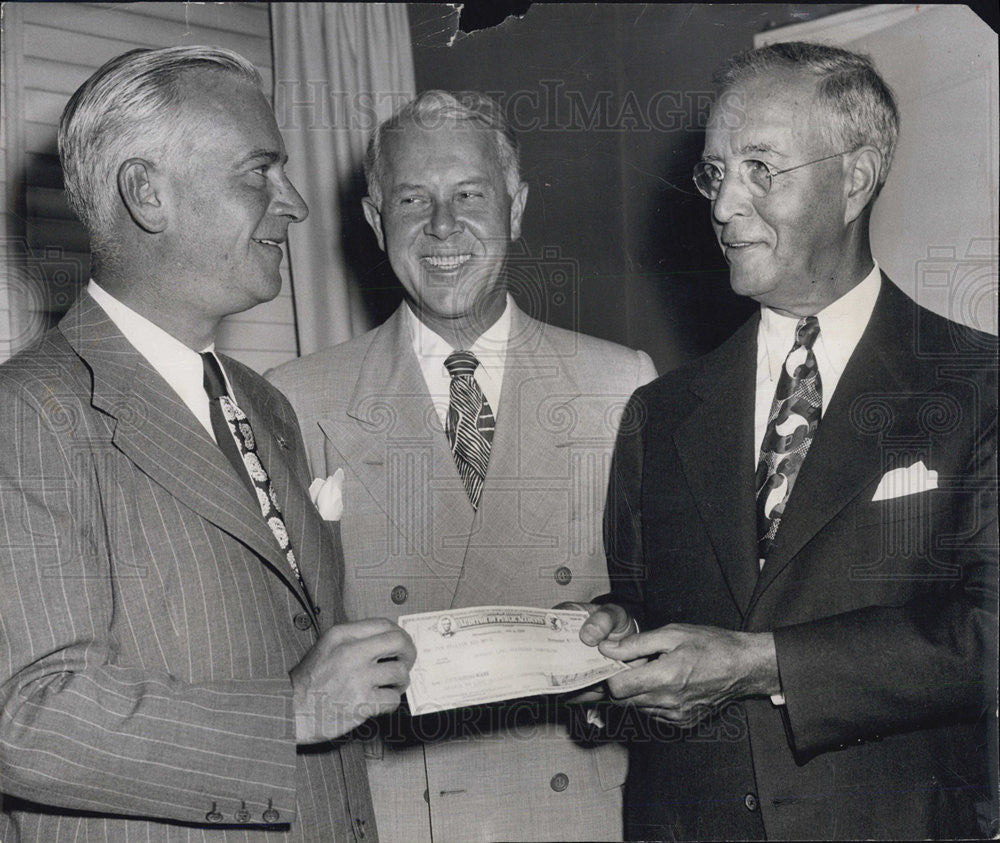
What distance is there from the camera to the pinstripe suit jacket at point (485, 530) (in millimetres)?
2354

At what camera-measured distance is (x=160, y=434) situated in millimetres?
1914

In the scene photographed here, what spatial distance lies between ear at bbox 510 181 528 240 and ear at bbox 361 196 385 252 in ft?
1.14

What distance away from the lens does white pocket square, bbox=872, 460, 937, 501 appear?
217cm

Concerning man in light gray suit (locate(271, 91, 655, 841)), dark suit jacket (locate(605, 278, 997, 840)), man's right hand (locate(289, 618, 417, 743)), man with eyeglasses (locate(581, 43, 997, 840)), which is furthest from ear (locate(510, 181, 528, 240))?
man's right hand (locate(289, 618, 417, 743))

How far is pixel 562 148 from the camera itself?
8.45 ft

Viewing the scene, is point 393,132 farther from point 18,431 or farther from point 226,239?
point 18,431

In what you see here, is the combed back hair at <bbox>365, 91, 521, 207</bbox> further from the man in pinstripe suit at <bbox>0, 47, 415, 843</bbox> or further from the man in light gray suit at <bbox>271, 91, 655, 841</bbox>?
the man in pinstripe suit at <bbox>0, 47, 415, 843</bbox>

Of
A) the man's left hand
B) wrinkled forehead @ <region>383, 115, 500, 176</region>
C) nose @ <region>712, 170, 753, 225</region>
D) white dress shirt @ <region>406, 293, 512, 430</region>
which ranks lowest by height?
the man's left hand

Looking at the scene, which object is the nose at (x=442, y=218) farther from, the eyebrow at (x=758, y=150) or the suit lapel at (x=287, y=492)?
the eyebrow at (x=758, y=150)

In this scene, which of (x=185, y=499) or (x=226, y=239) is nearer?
(x=185, y=499)

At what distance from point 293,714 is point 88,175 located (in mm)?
1176

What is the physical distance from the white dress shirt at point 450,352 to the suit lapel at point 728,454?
496mm

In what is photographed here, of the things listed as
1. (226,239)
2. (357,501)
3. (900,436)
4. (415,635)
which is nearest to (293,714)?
(415,635)

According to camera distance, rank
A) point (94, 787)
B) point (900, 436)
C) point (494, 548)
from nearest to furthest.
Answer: point (94, 787) → point (900, 436) → point (494, 548)
